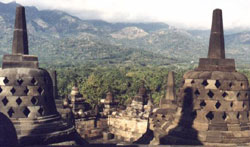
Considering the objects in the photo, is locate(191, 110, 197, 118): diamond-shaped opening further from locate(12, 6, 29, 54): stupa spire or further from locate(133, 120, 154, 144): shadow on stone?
locate(12, 6, 29, 54): stupa spire

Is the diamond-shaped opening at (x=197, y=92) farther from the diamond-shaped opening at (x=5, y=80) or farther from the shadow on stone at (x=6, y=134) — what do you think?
the diamond-shaped opening at (x=5, y=80)

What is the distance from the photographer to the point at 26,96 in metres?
13.1

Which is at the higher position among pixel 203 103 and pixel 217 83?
pixel 217 83

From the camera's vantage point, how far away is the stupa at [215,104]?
12219 mm

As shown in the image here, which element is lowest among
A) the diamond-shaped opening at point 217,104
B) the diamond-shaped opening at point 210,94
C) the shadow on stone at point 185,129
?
the shadow on stone at point 185,129

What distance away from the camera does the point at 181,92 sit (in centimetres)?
1352

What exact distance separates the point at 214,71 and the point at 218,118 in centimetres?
202

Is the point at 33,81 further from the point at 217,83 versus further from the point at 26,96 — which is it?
the point at 217,83

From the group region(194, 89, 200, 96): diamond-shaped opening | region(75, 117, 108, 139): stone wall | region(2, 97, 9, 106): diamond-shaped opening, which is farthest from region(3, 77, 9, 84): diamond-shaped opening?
region(75, 117, 108, 139): stone wall

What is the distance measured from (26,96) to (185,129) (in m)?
7.26

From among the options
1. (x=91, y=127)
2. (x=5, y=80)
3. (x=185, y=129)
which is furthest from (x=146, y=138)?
(x=5, y=80)

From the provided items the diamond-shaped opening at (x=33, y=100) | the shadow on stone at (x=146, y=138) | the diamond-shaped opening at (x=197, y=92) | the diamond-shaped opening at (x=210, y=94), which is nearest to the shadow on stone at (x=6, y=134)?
the diamond-shaped opening at (x=33, y=100)

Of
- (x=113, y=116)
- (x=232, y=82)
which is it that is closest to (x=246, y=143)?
(x=232, y=82)

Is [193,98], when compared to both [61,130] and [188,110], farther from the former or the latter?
[61,130]
